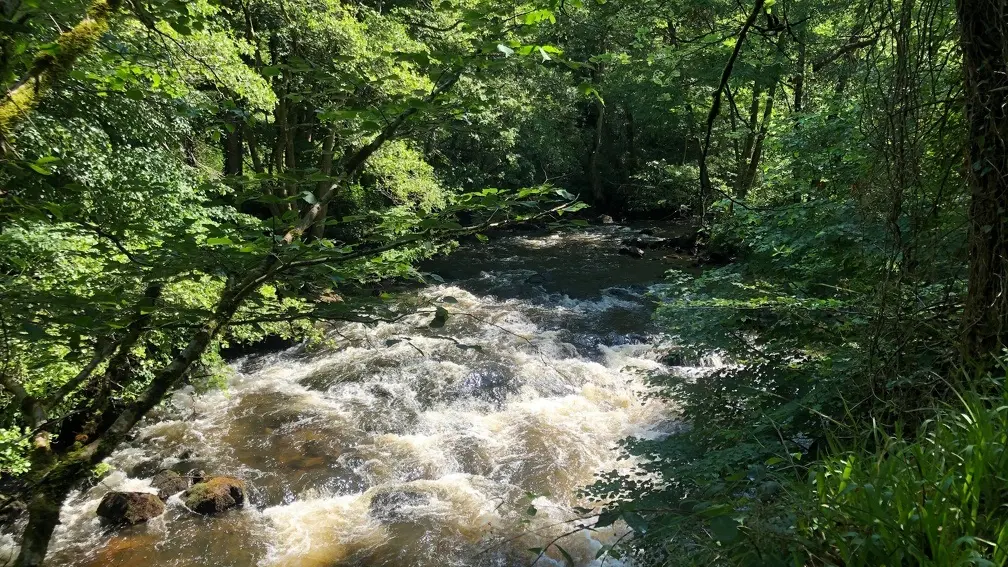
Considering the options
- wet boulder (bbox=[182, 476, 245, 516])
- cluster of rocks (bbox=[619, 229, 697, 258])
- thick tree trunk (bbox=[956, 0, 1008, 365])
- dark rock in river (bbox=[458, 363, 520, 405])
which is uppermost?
thick tree trunk (bbox=[956, 0, 1008, 365])

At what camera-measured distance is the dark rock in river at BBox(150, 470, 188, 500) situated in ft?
19.5

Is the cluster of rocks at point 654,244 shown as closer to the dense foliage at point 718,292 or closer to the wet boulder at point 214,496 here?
the dense foliage at point 718,292

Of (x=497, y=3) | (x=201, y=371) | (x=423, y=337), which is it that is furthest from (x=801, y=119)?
(x=201, y=371)

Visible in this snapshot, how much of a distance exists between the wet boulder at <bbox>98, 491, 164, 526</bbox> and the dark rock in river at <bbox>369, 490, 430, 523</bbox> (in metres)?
2.25

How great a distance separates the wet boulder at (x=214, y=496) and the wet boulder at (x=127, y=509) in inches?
13.0

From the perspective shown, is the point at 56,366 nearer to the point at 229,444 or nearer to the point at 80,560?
the point at 80,560

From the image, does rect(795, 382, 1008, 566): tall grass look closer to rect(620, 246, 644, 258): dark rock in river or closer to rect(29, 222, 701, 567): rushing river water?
rect(29, 222, 701, 567): rushing river water

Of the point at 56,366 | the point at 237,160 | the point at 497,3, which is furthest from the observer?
the point at 237,160

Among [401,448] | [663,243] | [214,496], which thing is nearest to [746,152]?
[663,243]

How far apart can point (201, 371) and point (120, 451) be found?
1303 millimetres

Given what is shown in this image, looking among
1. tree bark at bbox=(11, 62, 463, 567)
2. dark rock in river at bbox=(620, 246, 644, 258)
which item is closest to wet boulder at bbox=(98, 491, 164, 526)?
tree bark at bbox=(11, 62, 463, 567)

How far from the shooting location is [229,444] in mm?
6918

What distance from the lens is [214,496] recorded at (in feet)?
Result: 18.8

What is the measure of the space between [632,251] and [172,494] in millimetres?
13109
